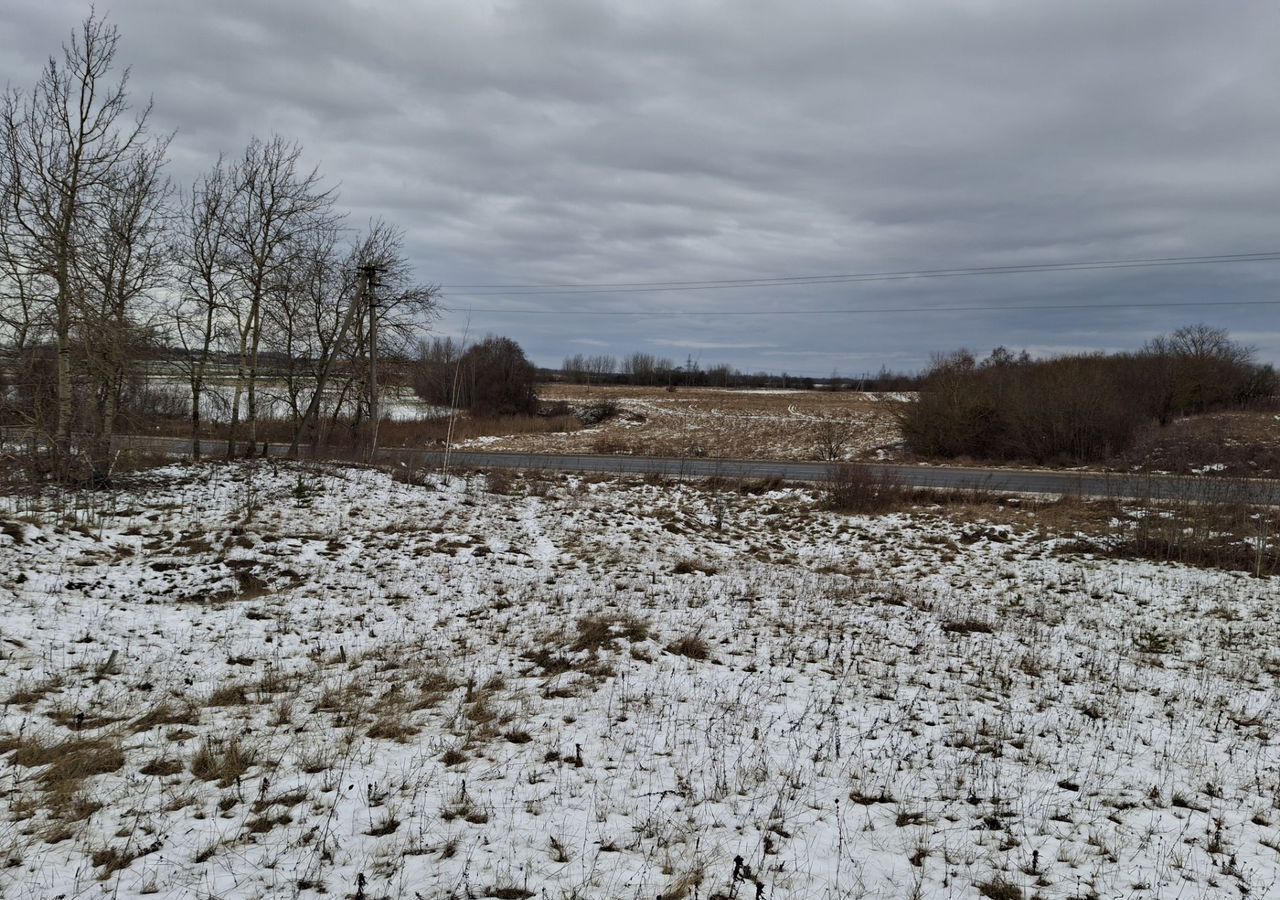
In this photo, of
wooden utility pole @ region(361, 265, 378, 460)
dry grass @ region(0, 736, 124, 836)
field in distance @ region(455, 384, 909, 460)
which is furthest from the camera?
field in distance @ region(455, 384, 909, 460)

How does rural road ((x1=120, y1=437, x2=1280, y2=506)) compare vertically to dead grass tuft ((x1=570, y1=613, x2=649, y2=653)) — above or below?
above

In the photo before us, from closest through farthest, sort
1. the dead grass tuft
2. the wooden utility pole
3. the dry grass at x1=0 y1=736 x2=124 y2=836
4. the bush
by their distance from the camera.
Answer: the dry grass at x1=0 y1=736 x2=124 y2=836
the dead grass tuft
the wooden utility pole
the bush

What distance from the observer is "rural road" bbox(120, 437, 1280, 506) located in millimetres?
15508

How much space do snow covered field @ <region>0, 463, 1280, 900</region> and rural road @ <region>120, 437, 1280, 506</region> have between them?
3.77m

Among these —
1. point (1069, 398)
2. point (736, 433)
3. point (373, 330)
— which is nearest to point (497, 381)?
point (736, 433)

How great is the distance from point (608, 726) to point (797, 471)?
19.5 meters

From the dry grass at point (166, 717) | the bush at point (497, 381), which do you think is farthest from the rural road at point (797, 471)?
the bush at point (497, 381)

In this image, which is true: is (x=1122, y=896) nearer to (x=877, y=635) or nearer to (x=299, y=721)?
(x=877, y=635)

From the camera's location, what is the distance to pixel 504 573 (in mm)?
12000

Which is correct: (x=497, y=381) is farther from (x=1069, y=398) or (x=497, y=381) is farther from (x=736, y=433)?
(x=1069, y=398)

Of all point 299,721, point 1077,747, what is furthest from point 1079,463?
point 299,721

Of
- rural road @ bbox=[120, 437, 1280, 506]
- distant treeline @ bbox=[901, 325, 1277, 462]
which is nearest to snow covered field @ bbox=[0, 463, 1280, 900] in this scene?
rural road @ bbox=[120, 437, 1280, 506]

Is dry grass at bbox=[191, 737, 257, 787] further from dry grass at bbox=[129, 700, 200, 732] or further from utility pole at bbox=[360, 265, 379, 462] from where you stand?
utility pole at bbox=[360, 265, 379, 462]

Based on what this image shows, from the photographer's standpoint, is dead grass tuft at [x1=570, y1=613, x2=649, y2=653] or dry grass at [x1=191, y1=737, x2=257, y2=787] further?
dead grass tuft at [x1=570, y1=613, x2=649, y2=653]
